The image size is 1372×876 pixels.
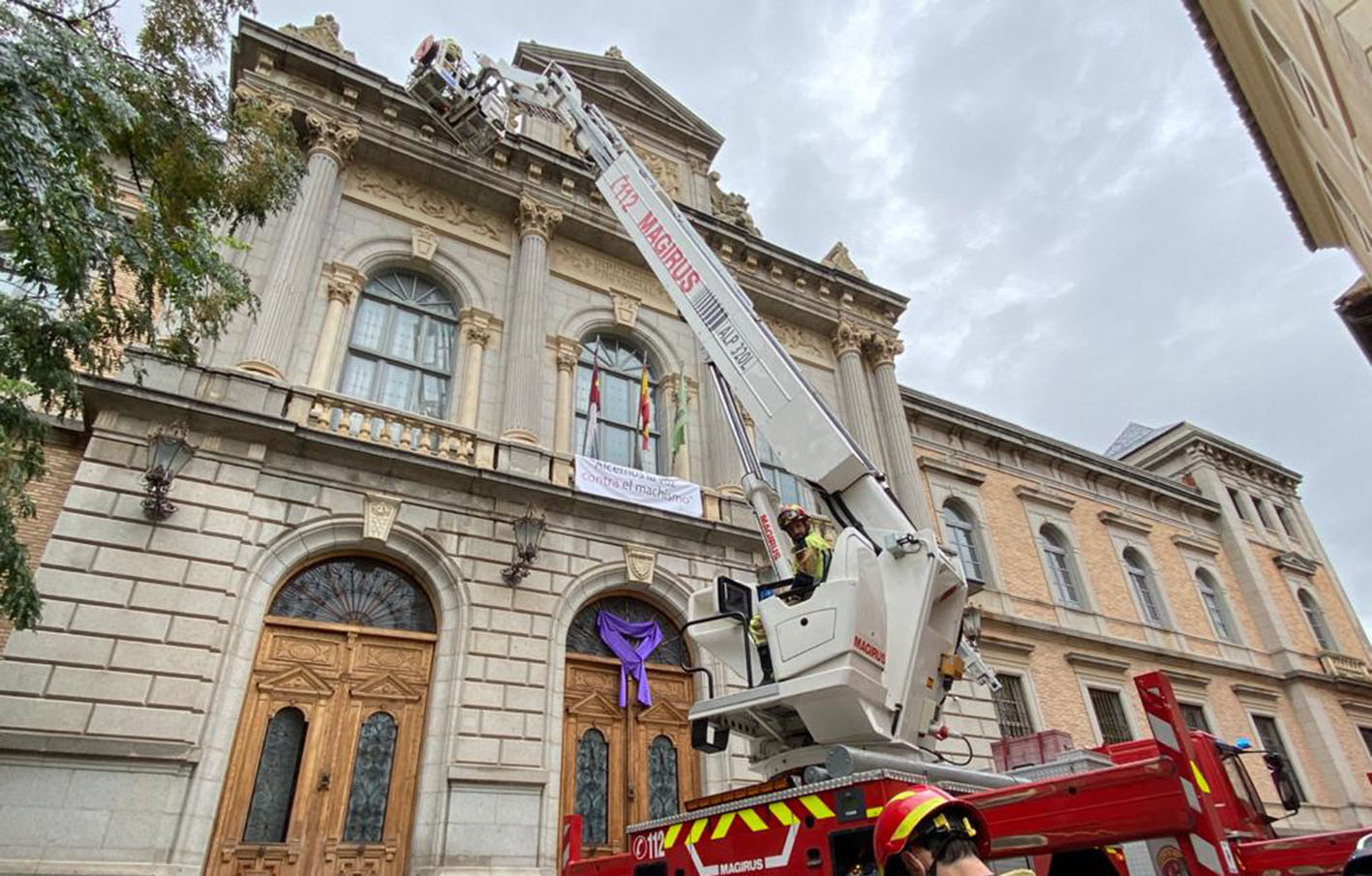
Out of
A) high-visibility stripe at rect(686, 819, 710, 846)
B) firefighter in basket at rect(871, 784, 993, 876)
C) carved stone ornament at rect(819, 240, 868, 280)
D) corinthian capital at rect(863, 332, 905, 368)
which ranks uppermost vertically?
carved stone ornament at rect(819, 240, 868, 280)

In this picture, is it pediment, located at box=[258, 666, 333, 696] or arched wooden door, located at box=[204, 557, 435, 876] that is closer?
arched wooden door, located at box=[204, 557, 435, 876]

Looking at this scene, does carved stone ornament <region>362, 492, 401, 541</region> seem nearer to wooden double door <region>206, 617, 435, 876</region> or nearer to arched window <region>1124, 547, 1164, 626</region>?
wooden double door <region>206, 617, 435, 876</region>

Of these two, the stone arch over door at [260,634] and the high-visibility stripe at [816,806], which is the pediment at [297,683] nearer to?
the stone arch over door at [260,634]

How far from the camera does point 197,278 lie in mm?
7266

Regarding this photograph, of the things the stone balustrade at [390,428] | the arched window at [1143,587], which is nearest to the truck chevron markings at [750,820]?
the stone balustrade at [390,428]

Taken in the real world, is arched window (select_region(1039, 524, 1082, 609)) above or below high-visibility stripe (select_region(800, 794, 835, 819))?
above

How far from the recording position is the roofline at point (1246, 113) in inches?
356

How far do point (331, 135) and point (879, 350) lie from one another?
41.9 ft

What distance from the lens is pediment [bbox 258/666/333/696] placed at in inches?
368

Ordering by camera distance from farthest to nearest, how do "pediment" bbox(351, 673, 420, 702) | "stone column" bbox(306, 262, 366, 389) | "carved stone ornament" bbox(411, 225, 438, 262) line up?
"carved stone ornament" bbox(411, 225, 438, 262), "stone column" bbox(306, 262, 366, 389), "pediment" bbox(351, 673, 420, 702)

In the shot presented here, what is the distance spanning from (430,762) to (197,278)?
20.2ft

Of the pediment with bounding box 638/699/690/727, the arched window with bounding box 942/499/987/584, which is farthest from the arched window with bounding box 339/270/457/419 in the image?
the arched window with bounding box 942/499/987/584

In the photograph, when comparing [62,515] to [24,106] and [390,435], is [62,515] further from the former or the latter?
[24,106]

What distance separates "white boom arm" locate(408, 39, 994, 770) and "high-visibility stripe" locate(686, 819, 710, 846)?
37.5 inches
